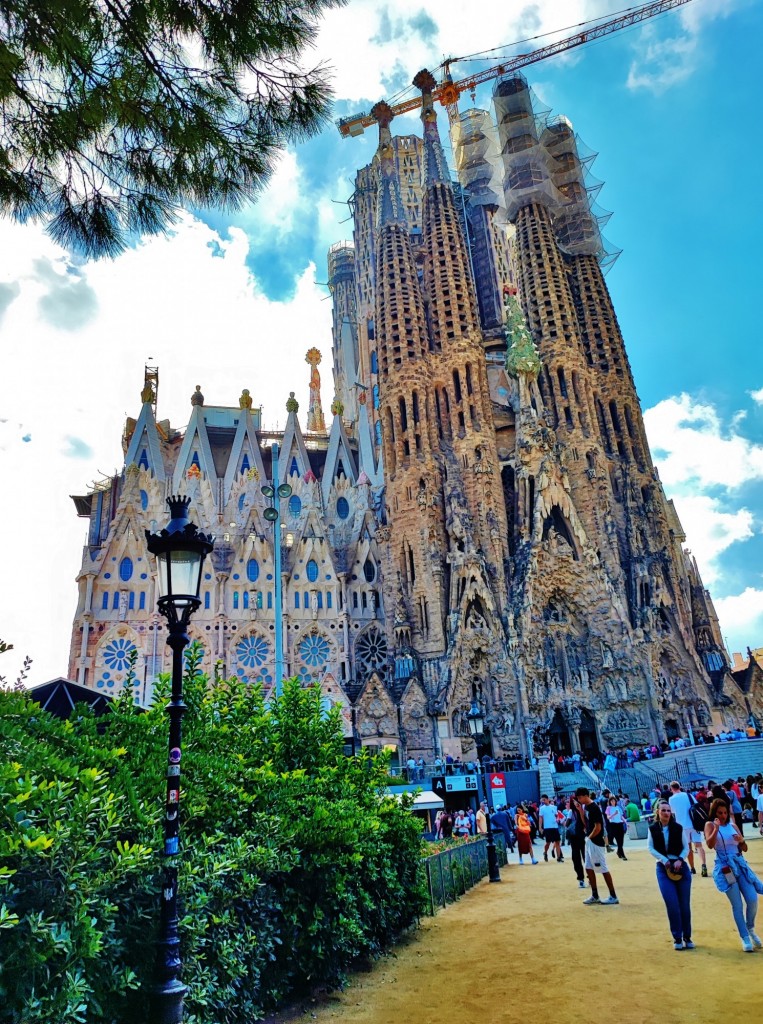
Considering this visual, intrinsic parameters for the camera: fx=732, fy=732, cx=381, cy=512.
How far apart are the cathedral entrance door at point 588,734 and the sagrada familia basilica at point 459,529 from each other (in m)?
0.08

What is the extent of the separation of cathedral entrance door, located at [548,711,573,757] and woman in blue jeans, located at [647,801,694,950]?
26509 mm

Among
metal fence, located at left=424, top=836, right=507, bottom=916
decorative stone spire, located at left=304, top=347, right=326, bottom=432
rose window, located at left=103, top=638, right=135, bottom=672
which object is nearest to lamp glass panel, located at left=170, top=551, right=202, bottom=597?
metal fence, located at left=424, top=836, right=507, bottom=916

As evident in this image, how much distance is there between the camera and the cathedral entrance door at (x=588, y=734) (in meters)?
31.5

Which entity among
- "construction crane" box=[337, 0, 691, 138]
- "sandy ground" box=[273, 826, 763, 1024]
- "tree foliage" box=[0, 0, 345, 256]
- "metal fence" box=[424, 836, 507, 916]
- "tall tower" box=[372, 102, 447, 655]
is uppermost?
"construction crane" box=[337, 0, 691, 138]

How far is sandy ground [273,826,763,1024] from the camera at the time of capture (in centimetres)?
453

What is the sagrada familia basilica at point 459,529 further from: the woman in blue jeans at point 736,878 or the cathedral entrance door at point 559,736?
the woman in blue jeans at point 736,878

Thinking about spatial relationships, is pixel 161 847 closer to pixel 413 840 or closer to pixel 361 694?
pixel 413 840

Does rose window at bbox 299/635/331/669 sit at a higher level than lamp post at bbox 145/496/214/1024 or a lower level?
higher

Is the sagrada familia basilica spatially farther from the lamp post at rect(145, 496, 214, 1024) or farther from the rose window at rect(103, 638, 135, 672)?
the lamp post at rect(145, 496, 214, 1024)

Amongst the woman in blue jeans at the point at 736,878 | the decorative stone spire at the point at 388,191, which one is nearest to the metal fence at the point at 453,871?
the woman in blue jeans at the point at 736,878

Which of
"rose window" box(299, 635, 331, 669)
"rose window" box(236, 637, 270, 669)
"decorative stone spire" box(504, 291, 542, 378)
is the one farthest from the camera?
"decorative stone spire" box(504, 291, 542, 378)

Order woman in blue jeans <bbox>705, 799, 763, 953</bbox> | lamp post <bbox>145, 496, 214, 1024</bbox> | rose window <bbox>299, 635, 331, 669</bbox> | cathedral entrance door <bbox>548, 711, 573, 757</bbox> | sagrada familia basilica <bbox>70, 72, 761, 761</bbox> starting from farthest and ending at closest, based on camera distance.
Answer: rose window <bbox>299, 635, 331, 669</bbox>, cathedral entrance door <bbox>548, 711, 573, 757</bbox>, sagrada familia basilica <bbox>70, 72, 761, 761</bbox>, woman in blue jeans <bbox>705, 799, 763, 953</bbox>, lamp post <bbox>145, 496, 214, 1024</bbox>

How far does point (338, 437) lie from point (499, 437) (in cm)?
906

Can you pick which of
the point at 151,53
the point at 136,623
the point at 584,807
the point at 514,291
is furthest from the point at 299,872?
the point at 514,291
